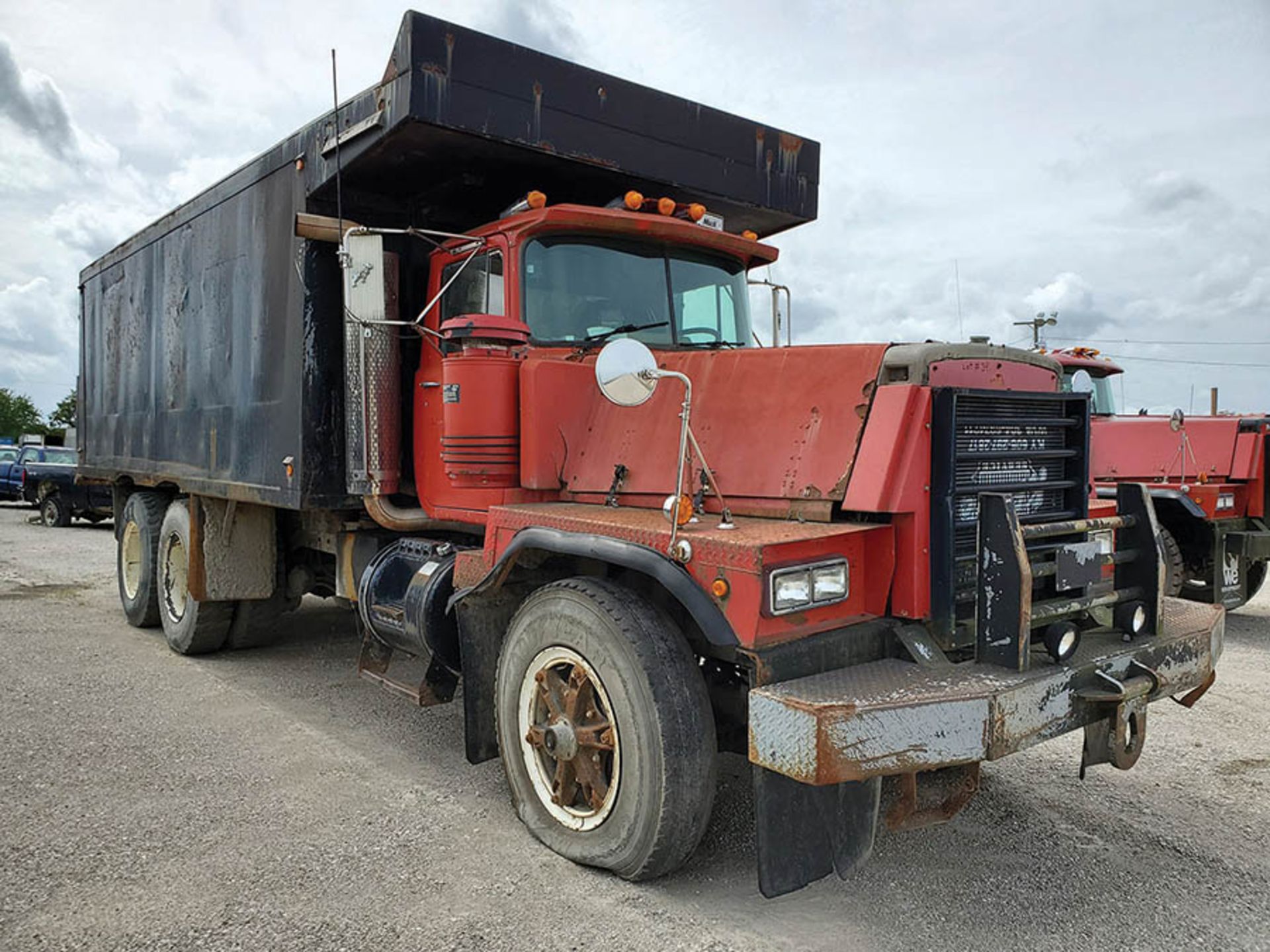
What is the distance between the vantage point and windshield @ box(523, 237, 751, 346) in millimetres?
4750

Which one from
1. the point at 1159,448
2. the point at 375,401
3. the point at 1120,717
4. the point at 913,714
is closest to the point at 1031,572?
the point at 1120,717

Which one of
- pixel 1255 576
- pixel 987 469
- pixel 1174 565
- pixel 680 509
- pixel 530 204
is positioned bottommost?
pixel 1255 576

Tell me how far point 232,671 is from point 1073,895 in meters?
5.73

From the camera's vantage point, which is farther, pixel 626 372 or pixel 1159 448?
pixel 1159 448

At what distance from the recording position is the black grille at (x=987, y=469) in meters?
3.29

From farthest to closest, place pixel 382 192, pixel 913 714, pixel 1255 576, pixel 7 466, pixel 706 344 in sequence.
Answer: pixel 7 466, pixel 1255 576, pixel 382 192, pixel 706 344, pixel 913 714

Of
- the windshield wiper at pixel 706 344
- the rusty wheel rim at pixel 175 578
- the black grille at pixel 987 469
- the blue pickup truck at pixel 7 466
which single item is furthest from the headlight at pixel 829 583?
the blue pickup truck at pixel 7 466

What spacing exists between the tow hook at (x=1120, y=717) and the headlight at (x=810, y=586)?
894 millimetres

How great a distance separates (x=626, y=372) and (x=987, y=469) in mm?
1397

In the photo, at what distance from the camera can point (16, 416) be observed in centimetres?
7019

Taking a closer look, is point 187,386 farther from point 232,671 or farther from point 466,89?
point 466,89

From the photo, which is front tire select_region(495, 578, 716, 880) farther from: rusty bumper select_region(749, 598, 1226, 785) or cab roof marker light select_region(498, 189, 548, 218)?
cab roof marker light select_region(498, 189, 548, 218)

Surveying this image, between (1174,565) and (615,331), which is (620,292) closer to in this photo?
(615,331)

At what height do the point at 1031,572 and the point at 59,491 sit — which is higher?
the point at 1031,572
